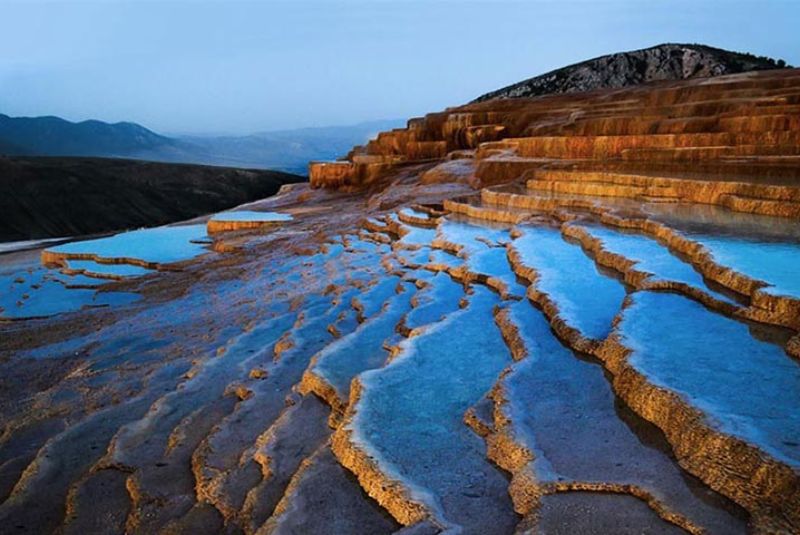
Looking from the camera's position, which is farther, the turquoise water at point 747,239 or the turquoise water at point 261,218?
the turquoise water at point 261,218

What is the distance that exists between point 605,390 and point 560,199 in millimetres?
5806

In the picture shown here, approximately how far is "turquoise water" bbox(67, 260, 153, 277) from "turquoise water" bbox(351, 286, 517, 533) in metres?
6.14

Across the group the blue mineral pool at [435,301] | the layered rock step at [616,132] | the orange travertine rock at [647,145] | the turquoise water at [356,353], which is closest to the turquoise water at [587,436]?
the turquoise water at [356,353]

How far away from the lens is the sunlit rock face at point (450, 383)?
2000 millimetres

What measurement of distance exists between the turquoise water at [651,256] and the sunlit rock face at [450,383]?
3cm

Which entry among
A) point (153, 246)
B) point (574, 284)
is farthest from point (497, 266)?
point (153, 246)

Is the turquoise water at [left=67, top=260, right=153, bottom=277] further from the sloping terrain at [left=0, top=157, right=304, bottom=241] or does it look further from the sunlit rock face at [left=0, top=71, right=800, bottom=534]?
the sloping terrain at [left=0, top=157, right=304, bottom=241]

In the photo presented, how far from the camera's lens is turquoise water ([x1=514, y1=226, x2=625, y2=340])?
353 cm

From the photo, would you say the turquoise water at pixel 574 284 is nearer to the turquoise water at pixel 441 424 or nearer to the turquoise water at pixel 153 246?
the turquoise water at pixel 441 424

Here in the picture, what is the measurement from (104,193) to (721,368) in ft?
131

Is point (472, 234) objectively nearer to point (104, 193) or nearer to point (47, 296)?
point (47, 296)

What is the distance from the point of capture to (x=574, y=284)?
14.3 ft

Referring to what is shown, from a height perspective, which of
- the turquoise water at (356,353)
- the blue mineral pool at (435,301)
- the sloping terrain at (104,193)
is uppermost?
the turquoise water at (356,353)

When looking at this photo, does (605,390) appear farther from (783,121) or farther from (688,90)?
(688,90)
